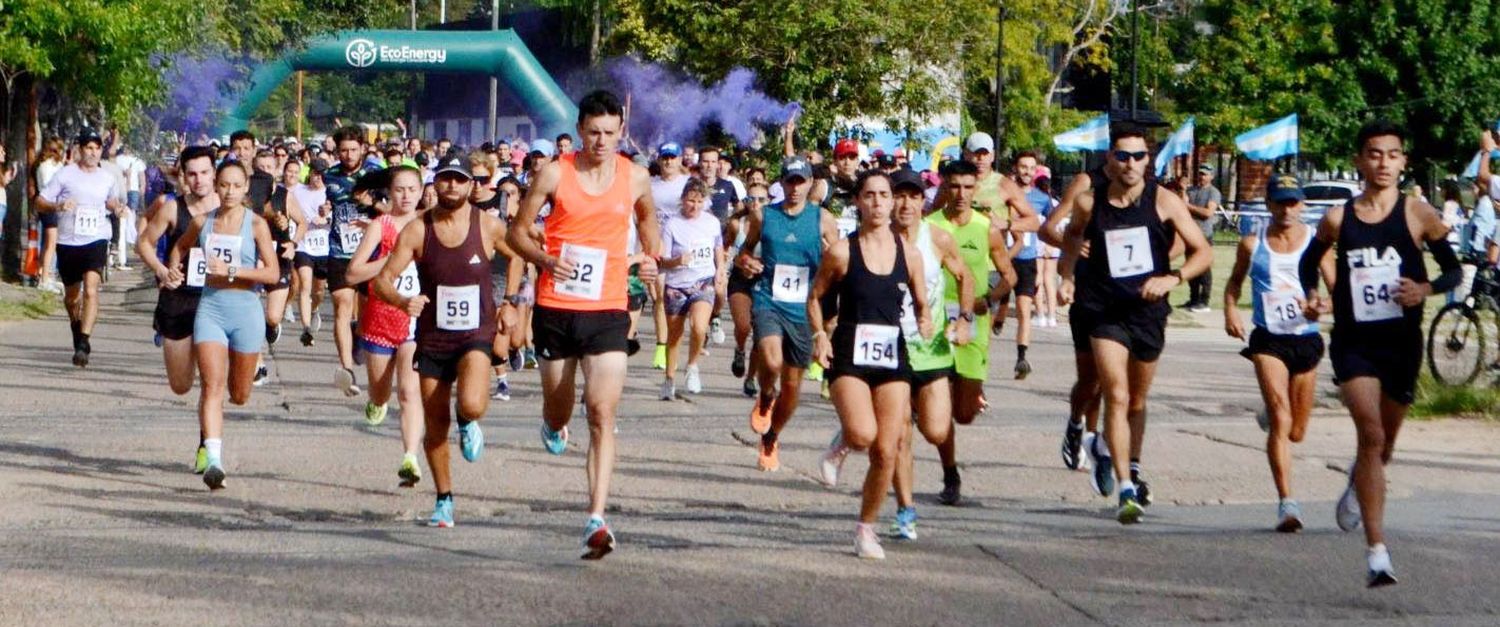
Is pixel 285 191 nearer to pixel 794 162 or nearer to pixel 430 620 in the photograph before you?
pixel 794 162

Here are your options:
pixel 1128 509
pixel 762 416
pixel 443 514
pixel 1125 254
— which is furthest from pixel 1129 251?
pixel 443 514

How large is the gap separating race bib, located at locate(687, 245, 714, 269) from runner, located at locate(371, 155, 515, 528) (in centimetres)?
541

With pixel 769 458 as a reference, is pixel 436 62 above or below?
above

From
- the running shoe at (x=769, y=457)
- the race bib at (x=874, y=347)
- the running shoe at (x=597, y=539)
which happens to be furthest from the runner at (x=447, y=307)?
the running shoe at (x=769, y=457)

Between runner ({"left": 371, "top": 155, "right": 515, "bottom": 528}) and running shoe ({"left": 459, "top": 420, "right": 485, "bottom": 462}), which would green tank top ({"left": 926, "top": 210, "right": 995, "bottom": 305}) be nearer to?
running shoe ({"left": 459, "top": 420, "right": 485, "bottom": 462})

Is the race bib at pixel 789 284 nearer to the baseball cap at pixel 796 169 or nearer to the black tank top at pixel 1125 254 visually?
the baseball cap at pixel 796 169

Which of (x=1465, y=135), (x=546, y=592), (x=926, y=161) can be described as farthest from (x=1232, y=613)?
(x=1465, y=135)

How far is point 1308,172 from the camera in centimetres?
7250

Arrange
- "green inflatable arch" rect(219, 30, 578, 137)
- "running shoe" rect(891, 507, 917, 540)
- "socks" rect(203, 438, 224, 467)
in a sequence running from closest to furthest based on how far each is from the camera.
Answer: "running shoe" rect(891, 507, 917, 540) → "socks" rect(203, 438, 224, 467) → "green inflatable arch" rect(219, 30, 578, 137)

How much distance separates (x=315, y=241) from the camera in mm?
19312

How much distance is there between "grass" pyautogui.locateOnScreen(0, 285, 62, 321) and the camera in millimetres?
22203

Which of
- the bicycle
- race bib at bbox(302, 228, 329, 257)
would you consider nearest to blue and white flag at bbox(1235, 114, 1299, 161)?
race bib at bbox(302, 228, 329, 257)

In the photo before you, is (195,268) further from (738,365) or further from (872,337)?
(738,365)

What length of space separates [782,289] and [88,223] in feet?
24.0
